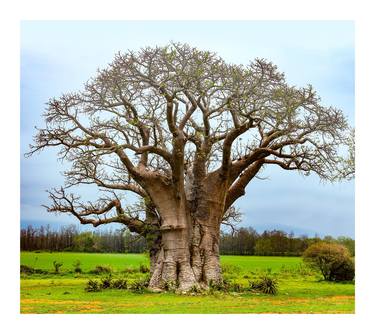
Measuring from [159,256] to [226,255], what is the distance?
7.80m

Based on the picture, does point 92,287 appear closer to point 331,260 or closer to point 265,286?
point 265,286

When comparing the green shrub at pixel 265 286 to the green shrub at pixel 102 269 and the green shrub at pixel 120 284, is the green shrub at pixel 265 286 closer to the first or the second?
the green shrub at pixel 120 284

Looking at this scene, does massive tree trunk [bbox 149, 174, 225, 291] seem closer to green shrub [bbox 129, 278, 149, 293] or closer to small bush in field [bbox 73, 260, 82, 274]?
green shrub [bbox 129, 278, 149, 293]

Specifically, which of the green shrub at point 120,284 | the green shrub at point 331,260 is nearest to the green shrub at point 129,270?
the green shrub at point 120,284

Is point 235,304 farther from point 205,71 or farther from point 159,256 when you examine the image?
point 205,71

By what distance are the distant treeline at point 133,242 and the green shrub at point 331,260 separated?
75 cm

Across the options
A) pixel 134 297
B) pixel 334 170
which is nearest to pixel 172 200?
pixel 134 297

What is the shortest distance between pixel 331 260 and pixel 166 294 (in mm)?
7093

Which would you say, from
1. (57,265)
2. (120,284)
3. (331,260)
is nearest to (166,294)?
(120,284)

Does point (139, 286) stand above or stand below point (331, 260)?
below

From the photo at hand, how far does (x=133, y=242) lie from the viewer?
68.2 ft
